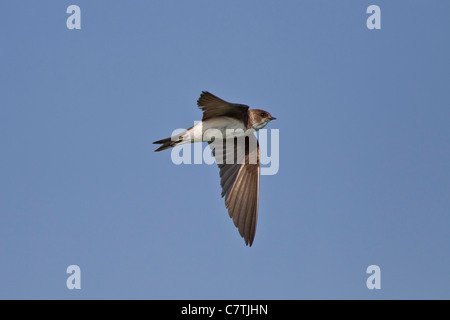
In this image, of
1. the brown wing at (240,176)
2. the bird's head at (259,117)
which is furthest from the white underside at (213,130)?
the brown wing at (240,176)

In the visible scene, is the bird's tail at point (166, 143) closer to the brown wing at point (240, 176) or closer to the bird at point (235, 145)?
the bird at point (235, 145)

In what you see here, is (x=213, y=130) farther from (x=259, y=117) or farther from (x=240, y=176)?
(x=240, y=176)

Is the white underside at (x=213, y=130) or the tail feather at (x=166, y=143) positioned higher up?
the white underside at (x=213, y=130)

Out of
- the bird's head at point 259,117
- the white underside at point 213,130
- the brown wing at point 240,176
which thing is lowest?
the brown wing at point 240,176

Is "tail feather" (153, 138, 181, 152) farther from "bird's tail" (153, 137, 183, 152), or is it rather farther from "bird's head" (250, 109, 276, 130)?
"bird's head" (250, 109, 276, 130)

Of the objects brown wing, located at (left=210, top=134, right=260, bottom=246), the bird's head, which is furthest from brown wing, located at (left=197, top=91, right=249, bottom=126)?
brown wing, located at (left=210, top=134, right=260, bottom=246)

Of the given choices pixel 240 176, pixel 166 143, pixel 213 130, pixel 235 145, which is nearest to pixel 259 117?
pixel 213 130

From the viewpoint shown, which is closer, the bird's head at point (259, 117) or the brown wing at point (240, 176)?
the bird's head at point (259, 117)

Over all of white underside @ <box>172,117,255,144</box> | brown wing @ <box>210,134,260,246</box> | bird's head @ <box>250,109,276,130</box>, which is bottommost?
brown wing @ <box>210,134,260,246</box>
